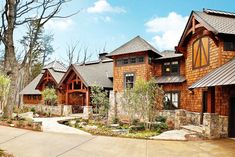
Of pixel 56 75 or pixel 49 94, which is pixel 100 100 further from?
pixel 56 75

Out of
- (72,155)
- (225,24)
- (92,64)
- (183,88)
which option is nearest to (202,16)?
(225,24)

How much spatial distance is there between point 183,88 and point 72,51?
99.4 feet

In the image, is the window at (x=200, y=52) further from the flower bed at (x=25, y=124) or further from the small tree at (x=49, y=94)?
the small tree at (x=49, y=94)

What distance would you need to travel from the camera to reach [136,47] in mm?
20719

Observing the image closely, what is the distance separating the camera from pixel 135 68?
20.5 metres

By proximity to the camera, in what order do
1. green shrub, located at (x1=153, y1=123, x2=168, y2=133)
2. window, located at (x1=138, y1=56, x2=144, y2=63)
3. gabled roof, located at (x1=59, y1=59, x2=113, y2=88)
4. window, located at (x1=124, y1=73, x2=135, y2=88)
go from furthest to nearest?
gabled roof, located at (x1=59, y1=59, x2=113, y2=88) < window, located at (x1=124, y1=73, x2=135, y2=88) < window, located at (x1=138, y1=56, x2=144, y2=63) < green shrub, located at (x1=153, y1=123, x2=168, y2=133)

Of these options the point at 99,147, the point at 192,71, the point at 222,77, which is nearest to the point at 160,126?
the point at 192,71

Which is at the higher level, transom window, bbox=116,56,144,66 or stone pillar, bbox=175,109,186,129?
transom window, bbox=116,56,144,66

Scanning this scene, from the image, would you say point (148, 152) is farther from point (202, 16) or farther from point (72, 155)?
point (202, 16)

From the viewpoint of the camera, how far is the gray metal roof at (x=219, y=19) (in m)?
13.2

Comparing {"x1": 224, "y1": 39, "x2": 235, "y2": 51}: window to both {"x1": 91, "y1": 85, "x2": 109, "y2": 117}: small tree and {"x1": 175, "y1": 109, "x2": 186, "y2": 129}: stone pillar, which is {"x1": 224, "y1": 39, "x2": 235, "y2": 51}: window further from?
{"x1": 91, "y1": 85, "x2": 109, "y2": 117}: small tree

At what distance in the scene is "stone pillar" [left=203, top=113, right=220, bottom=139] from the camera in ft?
39.2

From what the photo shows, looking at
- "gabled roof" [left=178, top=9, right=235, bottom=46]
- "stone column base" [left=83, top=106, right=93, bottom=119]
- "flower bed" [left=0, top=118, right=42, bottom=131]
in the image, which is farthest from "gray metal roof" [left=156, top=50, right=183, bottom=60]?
"flower bed" [left=0, top=118, right=42, bottom=131]

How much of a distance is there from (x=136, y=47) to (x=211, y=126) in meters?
10.3
